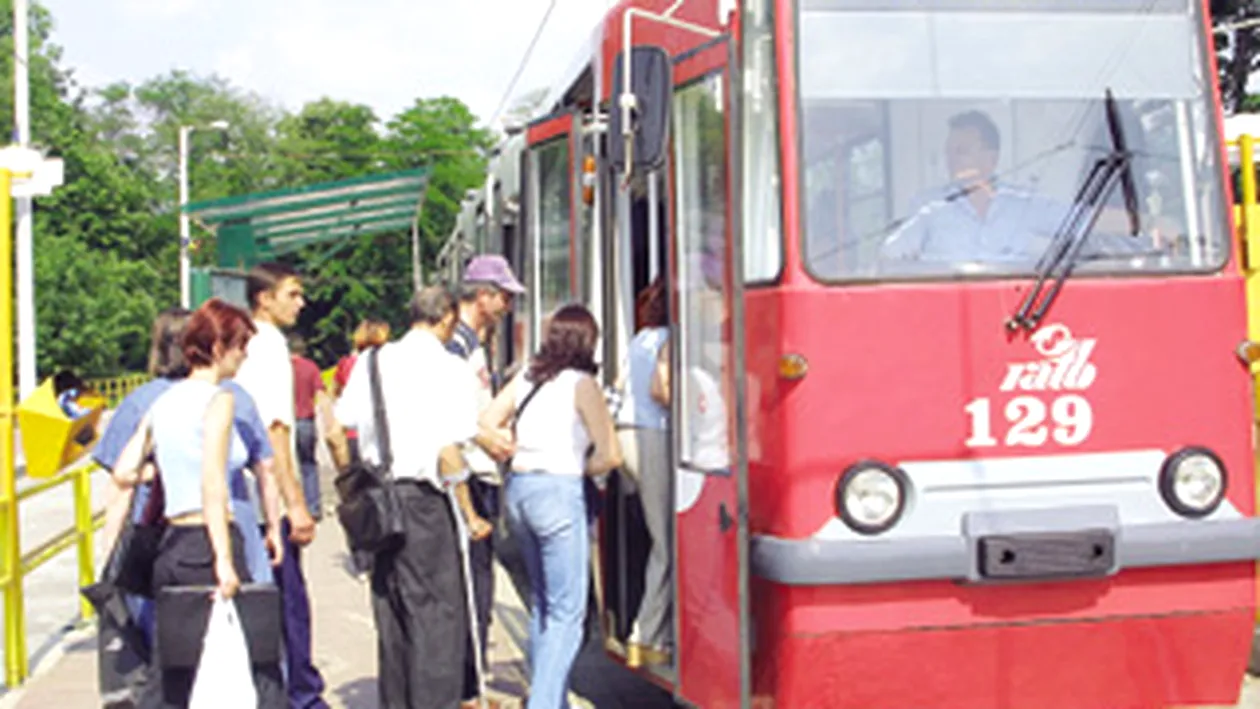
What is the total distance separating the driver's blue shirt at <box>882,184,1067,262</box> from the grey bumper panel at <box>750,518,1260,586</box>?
965 mm

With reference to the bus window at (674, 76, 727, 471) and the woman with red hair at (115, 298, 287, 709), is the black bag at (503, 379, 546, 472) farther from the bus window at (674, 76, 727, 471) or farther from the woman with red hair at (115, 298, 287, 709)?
the woman with red hair at (115, 298, 287, 709)

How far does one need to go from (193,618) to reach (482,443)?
5.50 feet

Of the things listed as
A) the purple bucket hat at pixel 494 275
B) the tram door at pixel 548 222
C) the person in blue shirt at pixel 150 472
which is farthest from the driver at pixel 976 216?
the purple bucket hat at pixel 494 275

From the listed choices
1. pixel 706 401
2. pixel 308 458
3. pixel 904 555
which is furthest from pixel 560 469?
pixel 308 458

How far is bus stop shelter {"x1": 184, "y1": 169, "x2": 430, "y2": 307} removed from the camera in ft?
53.3

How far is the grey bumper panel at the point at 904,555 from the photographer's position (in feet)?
17.0

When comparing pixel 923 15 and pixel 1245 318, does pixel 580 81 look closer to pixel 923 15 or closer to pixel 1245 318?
pixel 923 15

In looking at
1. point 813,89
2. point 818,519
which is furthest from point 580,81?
point 818,519

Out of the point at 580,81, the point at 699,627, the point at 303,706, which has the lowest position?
the point at 303,706

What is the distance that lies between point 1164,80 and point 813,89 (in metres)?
1.27

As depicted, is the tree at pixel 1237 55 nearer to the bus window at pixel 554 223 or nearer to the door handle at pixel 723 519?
the bus window at pixel 554 223

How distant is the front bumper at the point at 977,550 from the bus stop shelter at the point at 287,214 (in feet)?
35.7

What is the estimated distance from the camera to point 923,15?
18.3 ft

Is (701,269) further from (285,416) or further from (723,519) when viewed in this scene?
(285,416)
